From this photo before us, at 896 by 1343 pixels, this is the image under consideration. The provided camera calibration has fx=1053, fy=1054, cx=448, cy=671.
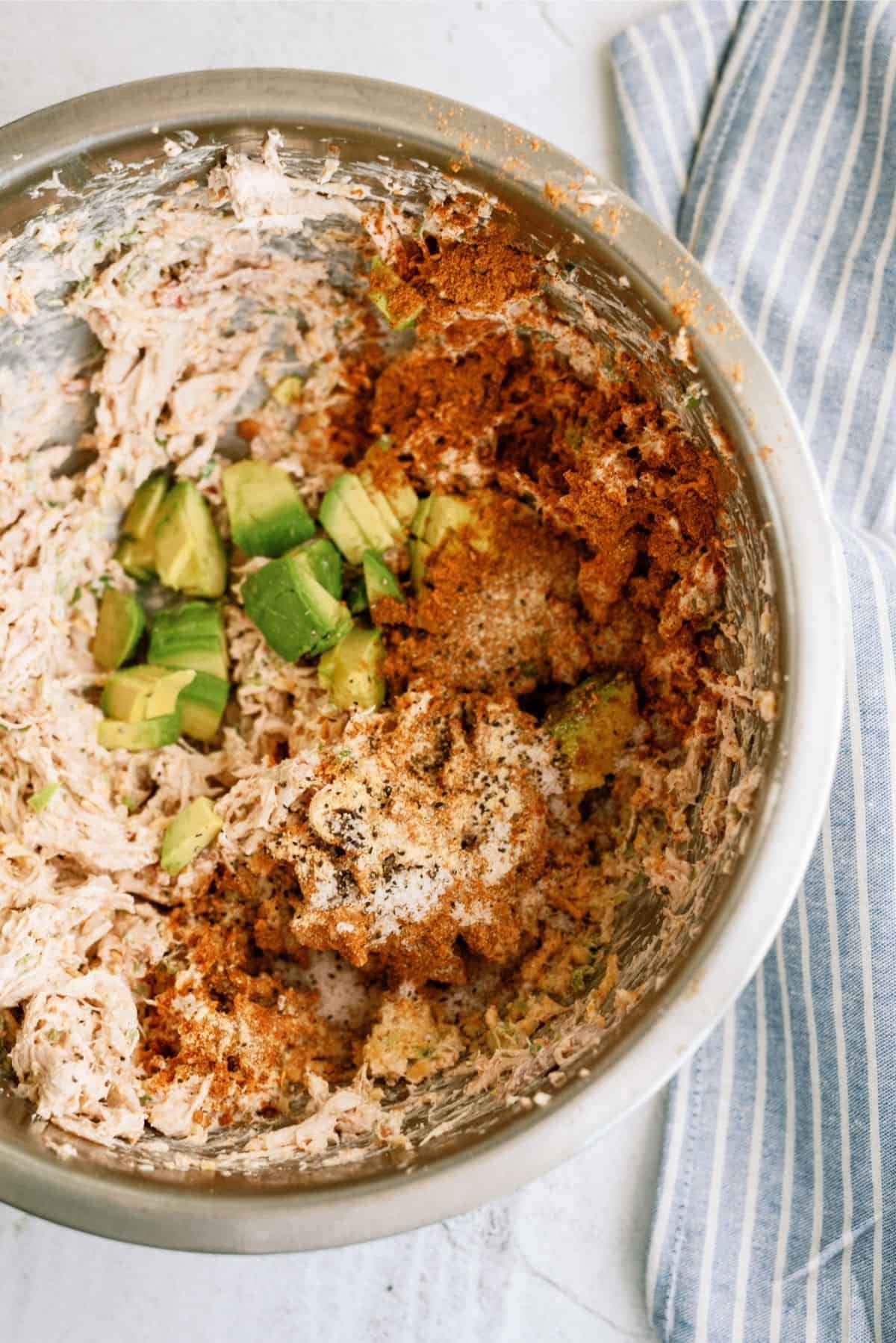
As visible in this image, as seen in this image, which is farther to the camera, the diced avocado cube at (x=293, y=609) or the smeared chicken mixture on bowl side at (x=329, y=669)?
the diced avocado cube at (x=293, y=609)

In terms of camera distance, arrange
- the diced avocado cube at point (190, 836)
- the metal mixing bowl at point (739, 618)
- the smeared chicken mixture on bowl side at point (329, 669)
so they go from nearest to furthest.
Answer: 1. the metal mixing bowl at point (739, 618)
2. the smeared chicken mixture on bowl side at point (329, 669)
3. the diced avocado cube at point (190, 836)

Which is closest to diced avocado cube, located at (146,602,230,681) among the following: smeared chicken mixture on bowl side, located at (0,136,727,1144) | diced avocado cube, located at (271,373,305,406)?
smeared chicken mixture on bowl side, located at (0,136,727,1144)

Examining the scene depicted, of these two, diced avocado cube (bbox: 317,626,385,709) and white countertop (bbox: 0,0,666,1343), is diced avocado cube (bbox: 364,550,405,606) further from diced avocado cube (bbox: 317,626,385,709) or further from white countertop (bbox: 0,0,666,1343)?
white countertop (bbox: 0,0,666,1343)

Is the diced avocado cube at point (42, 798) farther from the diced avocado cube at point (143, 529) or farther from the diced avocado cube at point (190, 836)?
the diced avocado cube at point (143, 529)

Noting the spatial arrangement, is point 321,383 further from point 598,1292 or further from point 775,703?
point 598,1292

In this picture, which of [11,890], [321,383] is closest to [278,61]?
[321,383]

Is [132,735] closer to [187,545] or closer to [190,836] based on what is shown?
[190,836]

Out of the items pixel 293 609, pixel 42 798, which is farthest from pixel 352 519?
pixel 42 798

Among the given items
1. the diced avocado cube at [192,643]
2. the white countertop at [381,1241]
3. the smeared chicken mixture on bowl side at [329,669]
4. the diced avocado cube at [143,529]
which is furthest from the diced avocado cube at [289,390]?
the white countertop at [381,1241]
